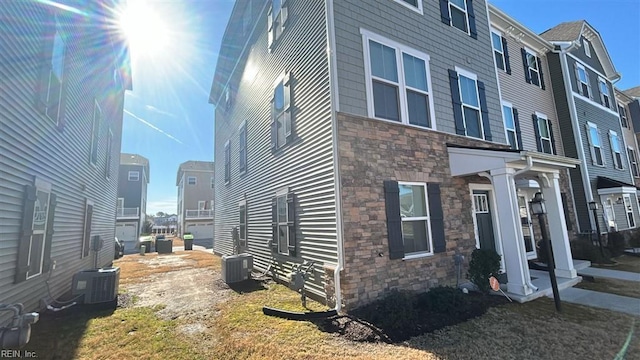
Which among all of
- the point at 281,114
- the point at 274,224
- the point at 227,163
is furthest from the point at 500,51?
the point at 227,163

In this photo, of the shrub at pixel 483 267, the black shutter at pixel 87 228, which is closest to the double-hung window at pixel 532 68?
the shrub at pixel 483 267

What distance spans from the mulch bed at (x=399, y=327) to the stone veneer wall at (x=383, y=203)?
Answer: 0.47 meters

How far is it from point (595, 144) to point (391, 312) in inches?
628

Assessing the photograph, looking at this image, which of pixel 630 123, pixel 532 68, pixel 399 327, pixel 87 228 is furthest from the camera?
pixel 630 123

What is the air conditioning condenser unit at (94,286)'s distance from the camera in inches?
231

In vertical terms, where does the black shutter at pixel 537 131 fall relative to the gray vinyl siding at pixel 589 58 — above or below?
below

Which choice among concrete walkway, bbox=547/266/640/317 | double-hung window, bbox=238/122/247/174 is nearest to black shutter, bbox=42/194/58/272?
double-hung window, bbox=238/122/247/174

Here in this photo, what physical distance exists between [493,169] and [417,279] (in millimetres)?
3034

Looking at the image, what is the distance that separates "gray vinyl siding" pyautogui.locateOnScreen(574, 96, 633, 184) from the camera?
13.3 meters

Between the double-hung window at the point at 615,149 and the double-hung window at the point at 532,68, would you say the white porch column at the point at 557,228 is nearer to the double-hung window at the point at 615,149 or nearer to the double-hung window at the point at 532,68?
the double-hung window at the point at 532,68

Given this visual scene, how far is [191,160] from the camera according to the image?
34906mm

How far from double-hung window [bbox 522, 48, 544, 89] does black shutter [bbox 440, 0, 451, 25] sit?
6.33 meters

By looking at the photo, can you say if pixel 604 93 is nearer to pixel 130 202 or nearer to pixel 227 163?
pixel 227 163

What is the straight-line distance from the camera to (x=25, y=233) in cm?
504
